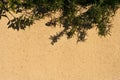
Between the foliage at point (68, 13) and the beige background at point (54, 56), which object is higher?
the foliage at point (68, 13)

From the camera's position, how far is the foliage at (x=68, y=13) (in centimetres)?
524

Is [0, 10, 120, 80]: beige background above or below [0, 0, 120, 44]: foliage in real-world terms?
below

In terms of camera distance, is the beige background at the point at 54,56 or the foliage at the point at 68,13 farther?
the beige background at the point at 54,56

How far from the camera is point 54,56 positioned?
18.0 ft

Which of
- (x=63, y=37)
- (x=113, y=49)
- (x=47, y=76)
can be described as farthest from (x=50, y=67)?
(x=113, y=49)

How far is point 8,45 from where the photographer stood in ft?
17.9

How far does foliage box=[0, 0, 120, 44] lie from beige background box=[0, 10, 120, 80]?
0.09 metres

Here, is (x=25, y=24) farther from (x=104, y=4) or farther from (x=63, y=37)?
(x=104, y=4)

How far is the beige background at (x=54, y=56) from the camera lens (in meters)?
5.43

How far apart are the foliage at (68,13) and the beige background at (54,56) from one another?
0.09m

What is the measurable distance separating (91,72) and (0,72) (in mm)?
1299

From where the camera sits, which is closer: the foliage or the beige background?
the foliage

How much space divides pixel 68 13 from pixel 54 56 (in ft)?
2.13

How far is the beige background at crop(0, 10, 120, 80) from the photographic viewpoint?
5426 mm
